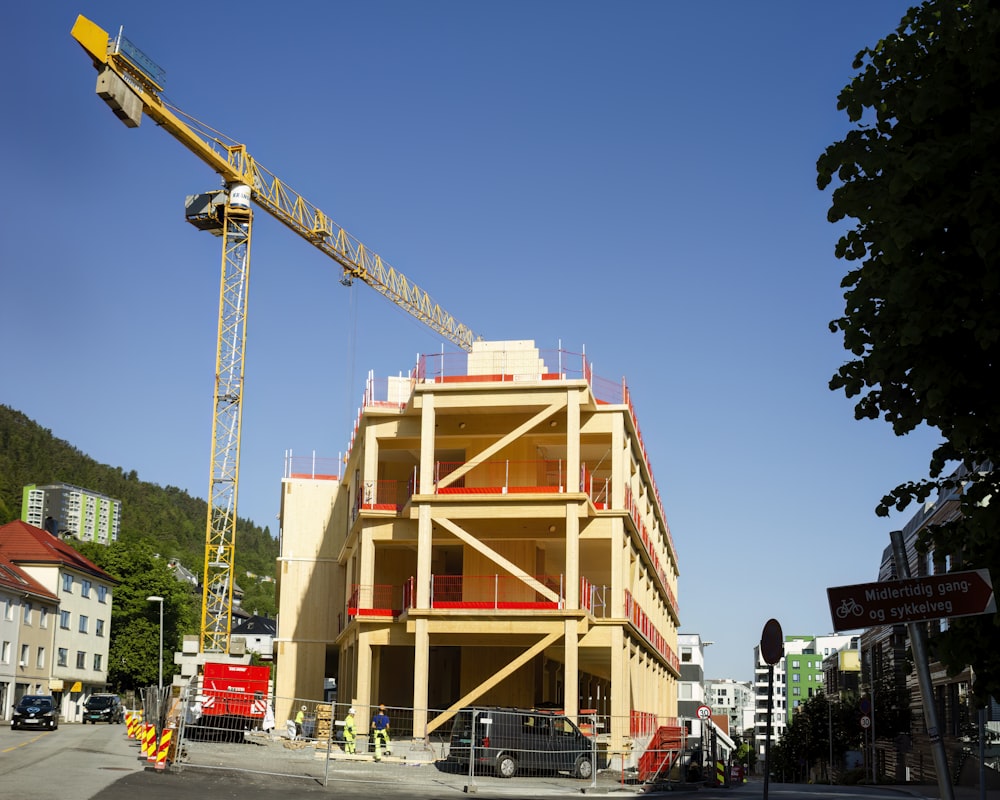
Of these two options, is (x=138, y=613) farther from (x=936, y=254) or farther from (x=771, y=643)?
(x=936, y=254)

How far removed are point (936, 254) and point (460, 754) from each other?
2064 centimetres

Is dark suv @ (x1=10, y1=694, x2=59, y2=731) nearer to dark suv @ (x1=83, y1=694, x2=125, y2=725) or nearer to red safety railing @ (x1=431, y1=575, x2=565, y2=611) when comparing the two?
dark suv @ (x1=83, y1=694, x2=125, y2=725)

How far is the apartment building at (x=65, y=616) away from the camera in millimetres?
69938

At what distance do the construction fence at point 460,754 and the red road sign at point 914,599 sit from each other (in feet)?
55.7

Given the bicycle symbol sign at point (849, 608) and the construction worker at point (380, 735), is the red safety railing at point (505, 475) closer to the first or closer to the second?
the construction worker at point (380, 735)

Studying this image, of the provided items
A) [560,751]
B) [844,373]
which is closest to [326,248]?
[560,751]

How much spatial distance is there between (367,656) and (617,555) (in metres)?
8.72

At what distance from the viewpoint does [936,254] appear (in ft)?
28.4

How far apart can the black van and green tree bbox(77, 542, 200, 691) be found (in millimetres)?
63953

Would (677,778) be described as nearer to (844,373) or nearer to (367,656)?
(367,656)

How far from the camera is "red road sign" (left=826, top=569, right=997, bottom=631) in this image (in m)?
7.87

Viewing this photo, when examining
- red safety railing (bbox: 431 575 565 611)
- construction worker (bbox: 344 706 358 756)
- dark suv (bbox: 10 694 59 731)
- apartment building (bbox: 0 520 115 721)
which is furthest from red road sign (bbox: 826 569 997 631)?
apartment building (bbox: 0 520 115 721)

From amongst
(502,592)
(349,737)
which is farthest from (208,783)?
(502,592)

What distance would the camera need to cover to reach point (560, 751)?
27.3m
